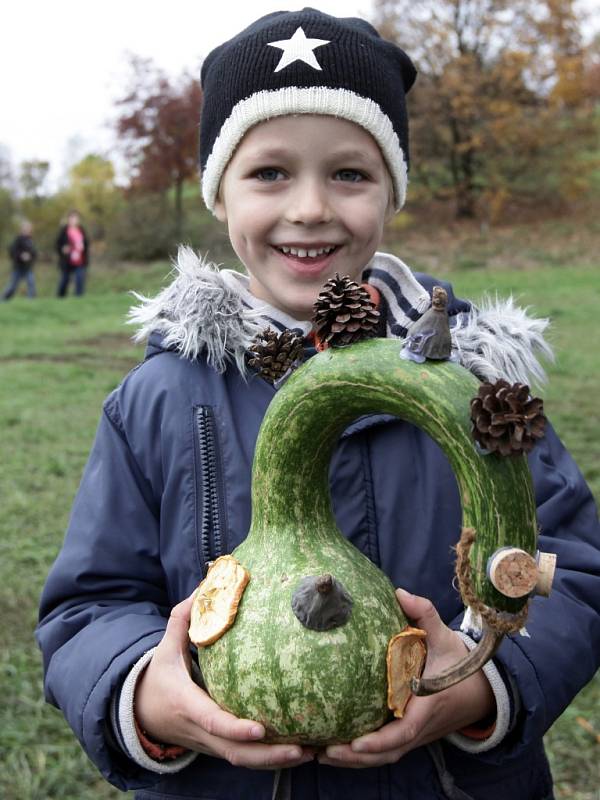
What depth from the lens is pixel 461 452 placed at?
1479 millimetres

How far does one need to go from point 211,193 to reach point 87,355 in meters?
9.68

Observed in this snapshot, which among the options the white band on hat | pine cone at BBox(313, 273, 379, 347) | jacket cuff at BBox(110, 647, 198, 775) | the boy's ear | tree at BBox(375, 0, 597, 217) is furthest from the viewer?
tree at BBox(375, 0, 597, 217)

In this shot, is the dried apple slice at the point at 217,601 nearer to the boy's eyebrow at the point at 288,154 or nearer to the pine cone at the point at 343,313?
the pine cone at the point at 343,313

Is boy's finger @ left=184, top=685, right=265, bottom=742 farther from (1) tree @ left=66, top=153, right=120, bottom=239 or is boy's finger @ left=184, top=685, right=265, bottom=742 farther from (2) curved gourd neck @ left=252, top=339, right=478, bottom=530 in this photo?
(1) tree @ left=66, top=153, right=120, bottom=239

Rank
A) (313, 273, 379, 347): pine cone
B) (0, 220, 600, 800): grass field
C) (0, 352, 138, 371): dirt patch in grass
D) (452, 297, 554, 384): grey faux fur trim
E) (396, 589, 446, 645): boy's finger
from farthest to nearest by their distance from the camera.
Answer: (0, 352, 138, 371): dirt patch in grass → (0, 220, 600, 800): grass field → (452, 297, 554, 384): grey faux fur trim → (396, 589, 446, 645): boy's finger → (313, 273, 379, 347): pine cone

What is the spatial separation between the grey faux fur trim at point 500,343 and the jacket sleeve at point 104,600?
74 centimetres

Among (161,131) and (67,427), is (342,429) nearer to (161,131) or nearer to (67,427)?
(67,427)

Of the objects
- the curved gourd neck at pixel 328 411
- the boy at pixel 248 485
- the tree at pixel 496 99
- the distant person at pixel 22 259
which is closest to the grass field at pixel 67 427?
the boy at pixel 248 485

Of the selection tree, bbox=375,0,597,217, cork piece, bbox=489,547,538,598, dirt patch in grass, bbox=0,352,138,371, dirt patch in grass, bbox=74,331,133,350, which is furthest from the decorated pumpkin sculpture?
tree, bbox=375,0,597,217

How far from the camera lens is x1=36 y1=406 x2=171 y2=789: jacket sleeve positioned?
1824mm

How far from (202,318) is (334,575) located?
0.69m

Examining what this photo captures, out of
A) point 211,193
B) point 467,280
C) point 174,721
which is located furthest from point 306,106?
point 467,280

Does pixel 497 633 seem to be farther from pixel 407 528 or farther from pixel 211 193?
pixel 211 193

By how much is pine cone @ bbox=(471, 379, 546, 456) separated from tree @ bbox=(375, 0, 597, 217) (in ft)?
72.7
